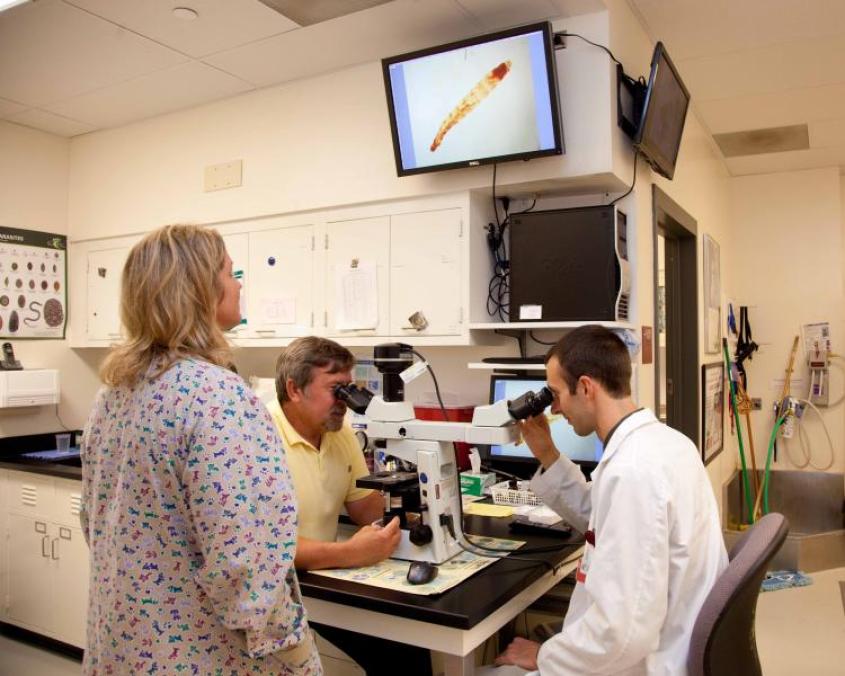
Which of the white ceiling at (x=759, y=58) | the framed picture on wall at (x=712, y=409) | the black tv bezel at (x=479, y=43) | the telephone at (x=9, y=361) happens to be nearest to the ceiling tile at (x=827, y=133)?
the white ceiling at (x=759, y=58)

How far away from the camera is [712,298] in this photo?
4.32 meters

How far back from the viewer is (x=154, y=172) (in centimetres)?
379

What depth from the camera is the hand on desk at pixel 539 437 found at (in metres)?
2.03

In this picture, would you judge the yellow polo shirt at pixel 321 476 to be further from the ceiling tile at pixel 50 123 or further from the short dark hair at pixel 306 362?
the ceiling tile at pixel 50 123

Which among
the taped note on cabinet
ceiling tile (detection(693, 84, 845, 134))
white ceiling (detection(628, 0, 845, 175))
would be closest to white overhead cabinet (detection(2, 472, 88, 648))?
the taped note on cabinet

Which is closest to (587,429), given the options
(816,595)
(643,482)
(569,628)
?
(643,482)

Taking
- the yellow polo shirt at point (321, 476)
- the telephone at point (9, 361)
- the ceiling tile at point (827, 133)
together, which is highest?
the ceiling tile at point (827, 133)

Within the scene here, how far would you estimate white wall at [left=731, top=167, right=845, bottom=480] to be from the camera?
Answer: 5.04m

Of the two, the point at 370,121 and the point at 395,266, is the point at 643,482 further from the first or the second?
the point at 370,121

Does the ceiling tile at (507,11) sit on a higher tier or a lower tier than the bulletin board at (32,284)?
higher

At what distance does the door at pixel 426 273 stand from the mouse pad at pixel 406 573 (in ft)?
3.83

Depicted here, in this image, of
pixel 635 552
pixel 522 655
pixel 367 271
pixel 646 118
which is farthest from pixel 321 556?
pixel 646 118

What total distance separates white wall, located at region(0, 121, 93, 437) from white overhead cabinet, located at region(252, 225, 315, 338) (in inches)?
54.5

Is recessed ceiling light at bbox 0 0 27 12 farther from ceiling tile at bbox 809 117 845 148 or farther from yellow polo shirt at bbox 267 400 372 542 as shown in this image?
ceiling tile at bbox 809 117 845 148
